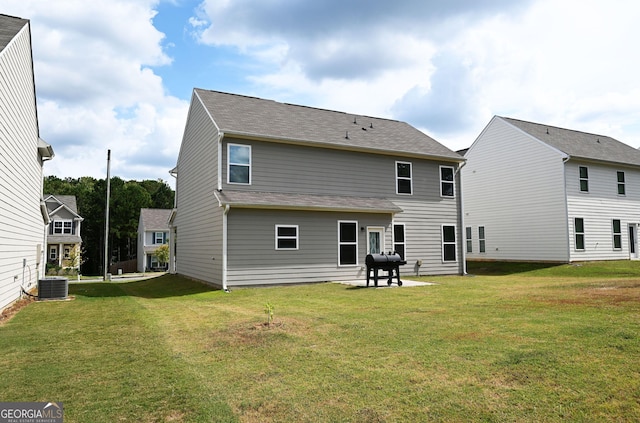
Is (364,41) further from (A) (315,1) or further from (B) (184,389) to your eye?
(B) (184,389)

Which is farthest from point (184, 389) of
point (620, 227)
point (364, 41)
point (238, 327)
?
point (620, 227)

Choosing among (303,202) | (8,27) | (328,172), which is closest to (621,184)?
(328,172)

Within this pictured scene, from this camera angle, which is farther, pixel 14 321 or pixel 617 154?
pixel 617 154

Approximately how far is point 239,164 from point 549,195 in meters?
17.0

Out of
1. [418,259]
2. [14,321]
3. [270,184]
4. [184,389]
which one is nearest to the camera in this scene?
[184,389]

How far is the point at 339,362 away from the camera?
17.9 ft

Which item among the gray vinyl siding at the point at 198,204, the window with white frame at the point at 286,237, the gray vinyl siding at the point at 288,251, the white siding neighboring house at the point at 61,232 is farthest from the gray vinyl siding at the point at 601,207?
the white siding neighboring house at the point at 61,232

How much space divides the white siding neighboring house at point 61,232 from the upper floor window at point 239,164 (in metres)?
31.6

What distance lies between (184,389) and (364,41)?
11.4 meters

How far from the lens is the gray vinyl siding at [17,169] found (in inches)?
371

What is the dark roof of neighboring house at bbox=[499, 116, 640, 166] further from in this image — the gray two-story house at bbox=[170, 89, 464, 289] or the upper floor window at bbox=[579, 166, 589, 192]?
the gray two-story house at bbox=[170, 89, 464, 289]

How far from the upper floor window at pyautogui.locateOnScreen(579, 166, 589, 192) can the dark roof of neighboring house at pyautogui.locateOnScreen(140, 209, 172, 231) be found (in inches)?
1466

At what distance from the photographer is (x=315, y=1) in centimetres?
1150

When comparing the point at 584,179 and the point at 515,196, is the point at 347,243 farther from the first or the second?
the point at 584,179
